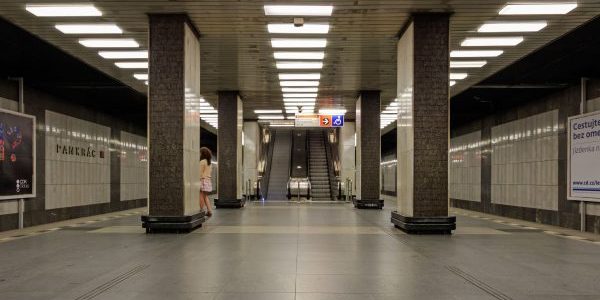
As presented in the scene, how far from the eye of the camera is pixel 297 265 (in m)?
6.45

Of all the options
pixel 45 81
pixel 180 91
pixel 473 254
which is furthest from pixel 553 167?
pixel 45 81

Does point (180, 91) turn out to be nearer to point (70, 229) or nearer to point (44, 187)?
point (70, 229)

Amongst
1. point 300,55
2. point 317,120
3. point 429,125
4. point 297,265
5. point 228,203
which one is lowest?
point 228,203

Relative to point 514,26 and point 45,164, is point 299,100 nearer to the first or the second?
point 45,164

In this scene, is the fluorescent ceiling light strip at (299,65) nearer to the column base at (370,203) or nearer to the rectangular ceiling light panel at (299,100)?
the rectangular ceiling light panel at (299,100)

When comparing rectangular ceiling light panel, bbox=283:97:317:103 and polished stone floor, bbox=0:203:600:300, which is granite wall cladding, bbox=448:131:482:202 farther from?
polished stone floor, bbox=0:203:600:300

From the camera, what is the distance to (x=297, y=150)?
34.9 metres

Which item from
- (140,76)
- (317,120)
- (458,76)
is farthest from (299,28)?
(317,120)

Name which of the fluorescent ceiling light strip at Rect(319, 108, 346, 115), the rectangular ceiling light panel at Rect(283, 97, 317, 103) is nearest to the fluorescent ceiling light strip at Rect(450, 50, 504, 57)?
the rectangular ceiling light panel at Rect(283, 97, 317, 103)

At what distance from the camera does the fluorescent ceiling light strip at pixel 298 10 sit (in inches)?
361

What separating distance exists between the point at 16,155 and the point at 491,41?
10571 mm

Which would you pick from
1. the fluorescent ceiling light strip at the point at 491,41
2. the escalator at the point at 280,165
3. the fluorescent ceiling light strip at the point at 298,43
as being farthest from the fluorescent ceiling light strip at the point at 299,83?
the escalator at the point at 280,165

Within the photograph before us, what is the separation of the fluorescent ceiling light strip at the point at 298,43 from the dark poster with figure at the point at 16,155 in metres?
5.98

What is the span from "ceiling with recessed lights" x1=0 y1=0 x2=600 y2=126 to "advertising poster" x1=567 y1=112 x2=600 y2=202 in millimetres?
2105
